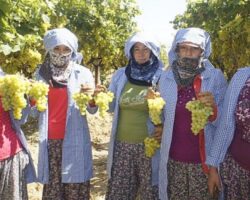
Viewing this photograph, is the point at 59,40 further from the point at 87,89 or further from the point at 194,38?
the point at 194,38

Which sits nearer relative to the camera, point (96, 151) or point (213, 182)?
point (213, 182)

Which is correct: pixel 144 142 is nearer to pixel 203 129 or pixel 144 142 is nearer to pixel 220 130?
pixel 203 129

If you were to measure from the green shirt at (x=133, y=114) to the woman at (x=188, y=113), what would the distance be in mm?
326

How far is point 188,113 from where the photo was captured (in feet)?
11.3

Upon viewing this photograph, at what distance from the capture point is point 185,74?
3.51 m

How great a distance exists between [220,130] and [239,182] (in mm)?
396

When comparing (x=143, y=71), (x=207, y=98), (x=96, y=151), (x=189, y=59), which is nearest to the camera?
(x=207, y=98)

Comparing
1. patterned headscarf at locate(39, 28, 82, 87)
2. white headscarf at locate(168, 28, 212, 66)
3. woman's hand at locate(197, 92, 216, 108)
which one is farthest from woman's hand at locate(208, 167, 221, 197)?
patterned headscarf at locate(39, 28, 82, 87)

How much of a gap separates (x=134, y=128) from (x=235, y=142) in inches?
41.6

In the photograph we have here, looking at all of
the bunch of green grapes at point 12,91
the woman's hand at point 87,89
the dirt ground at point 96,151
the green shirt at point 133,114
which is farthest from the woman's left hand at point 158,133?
the dirt ground at point 96,151

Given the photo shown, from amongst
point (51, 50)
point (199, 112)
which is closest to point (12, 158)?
point (51, 50)

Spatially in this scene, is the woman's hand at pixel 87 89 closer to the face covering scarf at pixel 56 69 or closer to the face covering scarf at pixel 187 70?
the face covering scarf at pixel 56 69

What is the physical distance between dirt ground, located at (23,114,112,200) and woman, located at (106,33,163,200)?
→ 6.80ft

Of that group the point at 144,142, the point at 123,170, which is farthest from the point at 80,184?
the point at 144,142
